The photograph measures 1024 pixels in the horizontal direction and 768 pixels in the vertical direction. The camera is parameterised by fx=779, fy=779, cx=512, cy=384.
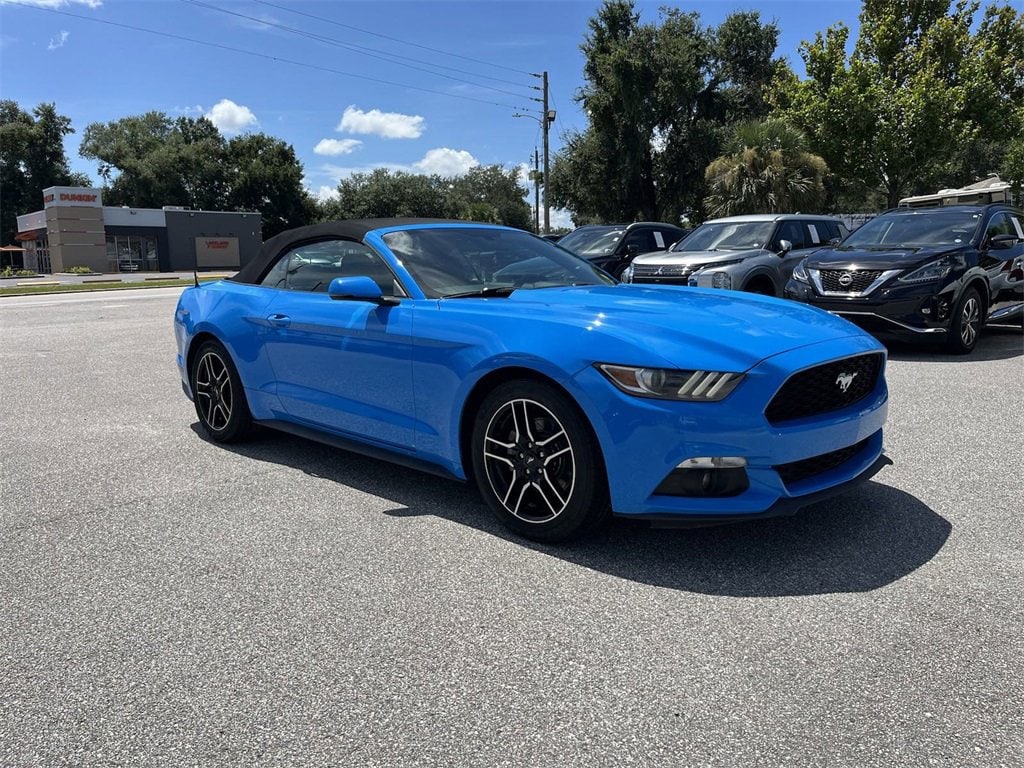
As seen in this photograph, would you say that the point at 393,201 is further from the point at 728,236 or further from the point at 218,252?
the point at 728,236

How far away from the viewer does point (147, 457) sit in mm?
5039

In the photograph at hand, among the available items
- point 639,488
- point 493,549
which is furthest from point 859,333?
point 493,549

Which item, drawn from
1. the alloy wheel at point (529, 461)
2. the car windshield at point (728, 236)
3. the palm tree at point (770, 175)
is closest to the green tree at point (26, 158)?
the palm tree at point (770, 175)

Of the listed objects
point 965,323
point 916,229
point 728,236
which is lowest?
point 965,323

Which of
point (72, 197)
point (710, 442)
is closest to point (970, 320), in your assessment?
point (710, 442)

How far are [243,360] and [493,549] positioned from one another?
234cm

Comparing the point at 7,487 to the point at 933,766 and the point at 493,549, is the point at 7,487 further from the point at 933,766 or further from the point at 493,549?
the point at 933,766

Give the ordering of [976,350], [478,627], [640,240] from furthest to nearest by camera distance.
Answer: [640,240] → [976,350] → [478,627]

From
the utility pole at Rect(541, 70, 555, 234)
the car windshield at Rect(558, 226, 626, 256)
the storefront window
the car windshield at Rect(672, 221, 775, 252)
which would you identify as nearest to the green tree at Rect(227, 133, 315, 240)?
the storefront window

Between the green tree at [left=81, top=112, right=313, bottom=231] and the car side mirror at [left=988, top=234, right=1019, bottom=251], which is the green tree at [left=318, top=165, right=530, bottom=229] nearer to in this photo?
the green tree at [left=81, top=112, right=313, bottom=231]

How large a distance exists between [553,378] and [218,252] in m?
61.8

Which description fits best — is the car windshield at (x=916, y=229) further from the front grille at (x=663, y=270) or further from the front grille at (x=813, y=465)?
the front grille at (x=813, y=465)

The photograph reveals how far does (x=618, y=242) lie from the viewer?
14078 mm

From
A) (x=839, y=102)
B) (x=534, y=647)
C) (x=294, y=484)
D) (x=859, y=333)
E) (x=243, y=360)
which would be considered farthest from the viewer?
(x=839, y=102)
